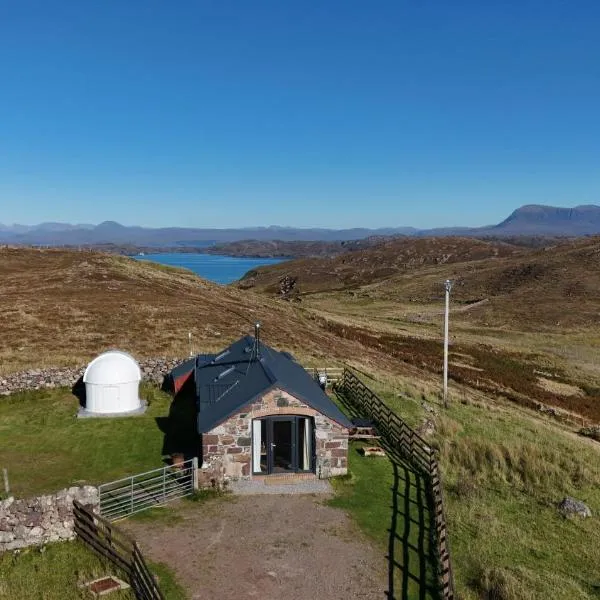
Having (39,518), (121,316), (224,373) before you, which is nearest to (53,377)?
(224,373)

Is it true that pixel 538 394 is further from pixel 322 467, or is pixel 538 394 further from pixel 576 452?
pixel 322 467

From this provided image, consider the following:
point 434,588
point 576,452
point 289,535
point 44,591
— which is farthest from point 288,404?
point 576,452

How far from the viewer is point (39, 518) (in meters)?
15.9

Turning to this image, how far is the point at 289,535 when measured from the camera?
16.7 metres

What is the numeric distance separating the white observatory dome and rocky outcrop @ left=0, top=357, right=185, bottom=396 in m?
4.66

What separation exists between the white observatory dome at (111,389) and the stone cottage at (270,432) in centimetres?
781

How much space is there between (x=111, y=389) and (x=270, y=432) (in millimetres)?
11490

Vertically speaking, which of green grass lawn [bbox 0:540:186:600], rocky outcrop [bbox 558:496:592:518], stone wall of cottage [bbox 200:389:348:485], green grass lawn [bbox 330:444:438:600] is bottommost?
rocky outcrop [bbox 558:496:592:518]

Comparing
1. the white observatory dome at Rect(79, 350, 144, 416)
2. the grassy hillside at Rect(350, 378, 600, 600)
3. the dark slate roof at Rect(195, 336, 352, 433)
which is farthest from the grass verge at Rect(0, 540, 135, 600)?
the white observatory dome at Rect(79, 350, 144, 416)

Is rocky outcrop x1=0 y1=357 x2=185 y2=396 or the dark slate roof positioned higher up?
the dark slate roof

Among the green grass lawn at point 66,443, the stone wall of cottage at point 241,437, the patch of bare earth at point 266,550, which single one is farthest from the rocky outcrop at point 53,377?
the patch of bare earth at point 266,550

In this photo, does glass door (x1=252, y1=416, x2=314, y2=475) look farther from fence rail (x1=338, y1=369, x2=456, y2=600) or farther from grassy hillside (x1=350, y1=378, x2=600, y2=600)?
fence rail (x1=338, y1=369, x2=456, y2=600)

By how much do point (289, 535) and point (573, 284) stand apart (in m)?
96.8

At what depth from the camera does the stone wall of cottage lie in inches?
786
